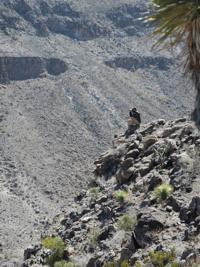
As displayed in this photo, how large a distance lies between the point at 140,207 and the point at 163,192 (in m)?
0.93

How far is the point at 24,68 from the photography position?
13762 cm

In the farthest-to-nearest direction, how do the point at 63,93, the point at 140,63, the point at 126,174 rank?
the point at 140,63, the point at 63,93, the point at 126,174

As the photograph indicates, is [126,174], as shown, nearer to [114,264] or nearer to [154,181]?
[154,181]

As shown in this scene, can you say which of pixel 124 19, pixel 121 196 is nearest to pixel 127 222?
pixel 121 196

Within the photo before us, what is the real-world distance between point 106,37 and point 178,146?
15079cm

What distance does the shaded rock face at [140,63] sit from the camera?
508 ft

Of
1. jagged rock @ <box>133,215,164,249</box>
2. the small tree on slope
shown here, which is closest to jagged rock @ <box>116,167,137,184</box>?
jagged rock @ <box>133,215,164,249</box>

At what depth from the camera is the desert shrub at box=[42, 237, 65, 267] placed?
54.1 feet

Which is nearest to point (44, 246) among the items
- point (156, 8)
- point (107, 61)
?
point (156, 8)

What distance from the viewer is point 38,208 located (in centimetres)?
7988

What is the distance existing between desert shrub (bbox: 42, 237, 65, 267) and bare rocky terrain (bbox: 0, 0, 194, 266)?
4545cm

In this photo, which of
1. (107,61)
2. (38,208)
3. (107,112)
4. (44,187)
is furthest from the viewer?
(107,61)

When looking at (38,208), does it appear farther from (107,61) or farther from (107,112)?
(107,61)

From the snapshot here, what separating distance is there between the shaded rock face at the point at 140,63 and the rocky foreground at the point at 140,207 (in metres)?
134
